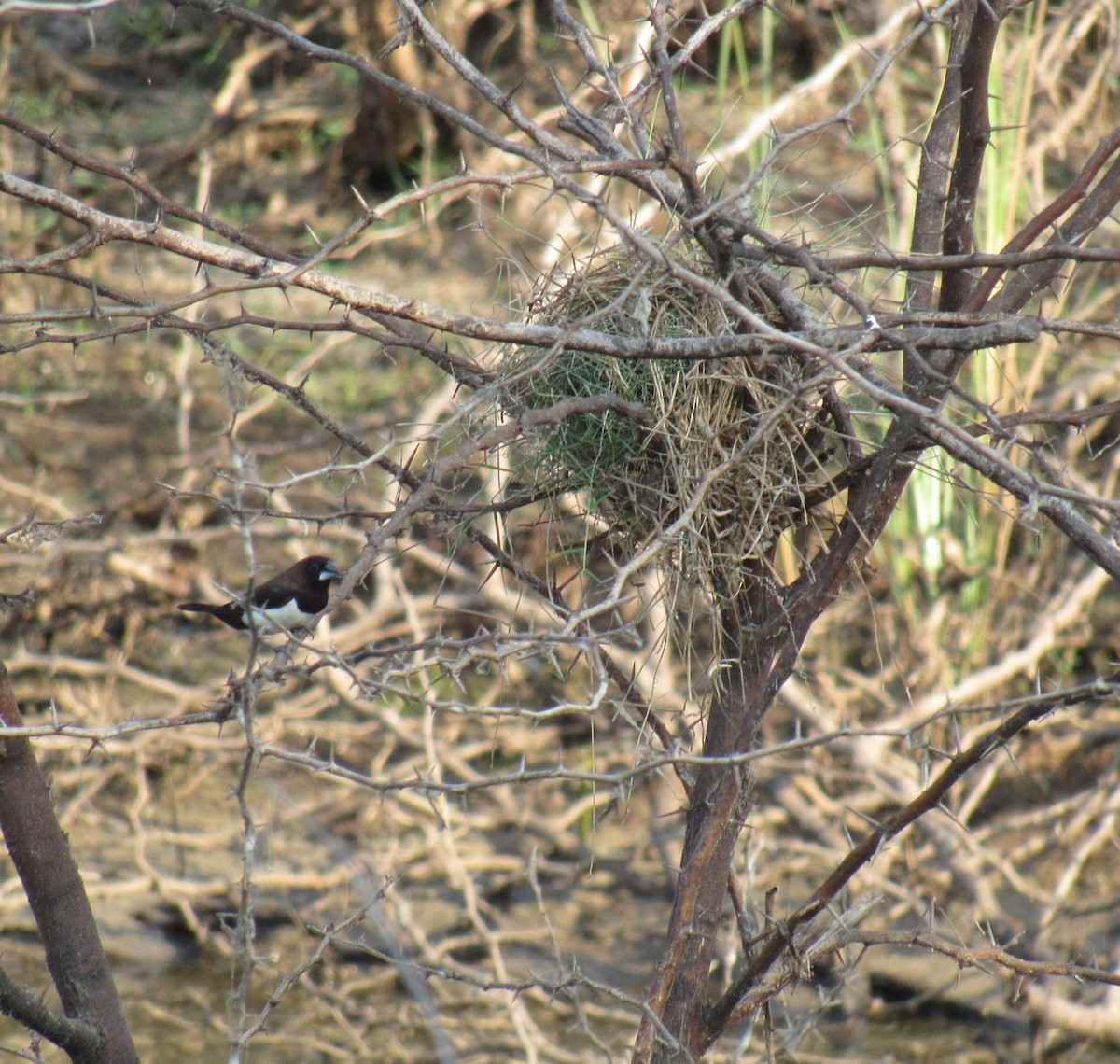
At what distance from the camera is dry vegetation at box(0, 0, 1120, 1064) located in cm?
208

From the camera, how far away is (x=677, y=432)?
7.50 ft

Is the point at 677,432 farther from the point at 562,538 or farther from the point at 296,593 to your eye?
the point at 296,593

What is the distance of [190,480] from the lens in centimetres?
664

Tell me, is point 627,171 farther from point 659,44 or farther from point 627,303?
point 627,303

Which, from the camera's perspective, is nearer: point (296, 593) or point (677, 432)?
point (677, 432)

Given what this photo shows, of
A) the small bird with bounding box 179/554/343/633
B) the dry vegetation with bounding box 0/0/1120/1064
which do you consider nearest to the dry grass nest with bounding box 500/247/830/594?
the dry vegetation with bounding box 0/0/1120/1064

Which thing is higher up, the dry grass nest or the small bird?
the dry grass nest

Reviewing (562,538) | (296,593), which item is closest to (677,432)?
(562,538)

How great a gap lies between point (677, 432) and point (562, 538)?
1554mm

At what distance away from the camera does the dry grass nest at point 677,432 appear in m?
2.27

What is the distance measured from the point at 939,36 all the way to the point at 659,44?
5.25m

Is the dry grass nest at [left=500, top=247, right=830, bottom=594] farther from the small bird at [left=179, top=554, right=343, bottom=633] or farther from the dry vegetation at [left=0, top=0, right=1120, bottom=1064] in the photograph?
the small bird at [left=179, top=554, right=343, bottom=633]

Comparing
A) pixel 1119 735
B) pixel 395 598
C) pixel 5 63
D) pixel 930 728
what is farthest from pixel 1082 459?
pixel 5 63

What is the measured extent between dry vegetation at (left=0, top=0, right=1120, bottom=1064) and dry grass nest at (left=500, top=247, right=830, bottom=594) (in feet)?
0.04
